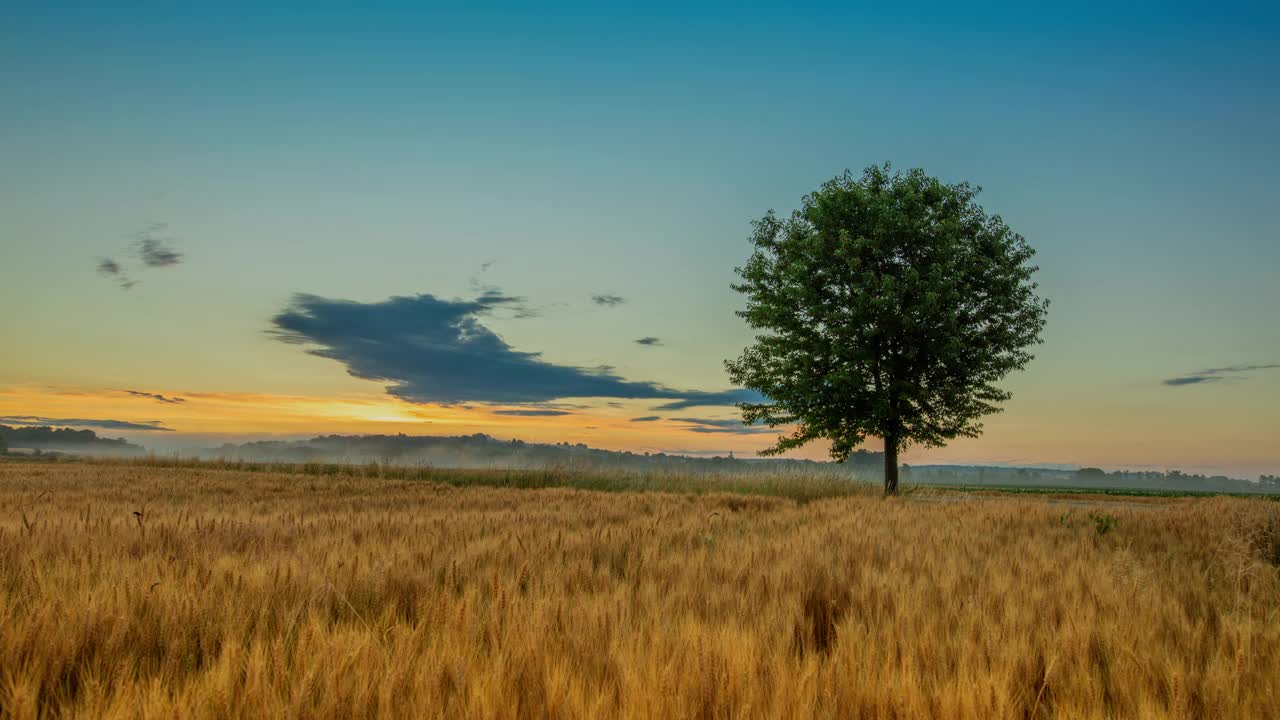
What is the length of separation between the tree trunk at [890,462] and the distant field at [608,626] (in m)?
18.3

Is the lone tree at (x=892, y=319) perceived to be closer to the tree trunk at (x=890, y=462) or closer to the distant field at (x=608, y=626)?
the tree trunk at (x=890, y=462)

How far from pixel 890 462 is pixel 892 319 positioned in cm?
589

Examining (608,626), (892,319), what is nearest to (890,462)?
(892,319)

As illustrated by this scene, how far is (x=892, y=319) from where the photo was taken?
76.7 ft

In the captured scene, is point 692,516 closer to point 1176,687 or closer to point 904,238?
point 1176,687

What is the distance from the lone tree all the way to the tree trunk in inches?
1.8

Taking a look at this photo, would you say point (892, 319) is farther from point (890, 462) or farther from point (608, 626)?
point (608, 626)

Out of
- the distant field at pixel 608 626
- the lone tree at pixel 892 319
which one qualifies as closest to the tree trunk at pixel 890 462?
the lone tree at pixel 892 319

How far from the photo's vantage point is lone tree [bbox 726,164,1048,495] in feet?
77.1

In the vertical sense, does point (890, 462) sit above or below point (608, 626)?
above

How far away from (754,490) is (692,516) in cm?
1372

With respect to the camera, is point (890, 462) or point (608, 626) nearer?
point (608, 626)

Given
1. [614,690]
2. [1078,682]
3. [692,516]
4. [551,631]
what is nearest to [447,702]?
[614,690]

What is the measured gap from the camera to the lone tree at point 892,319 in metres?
23.5
